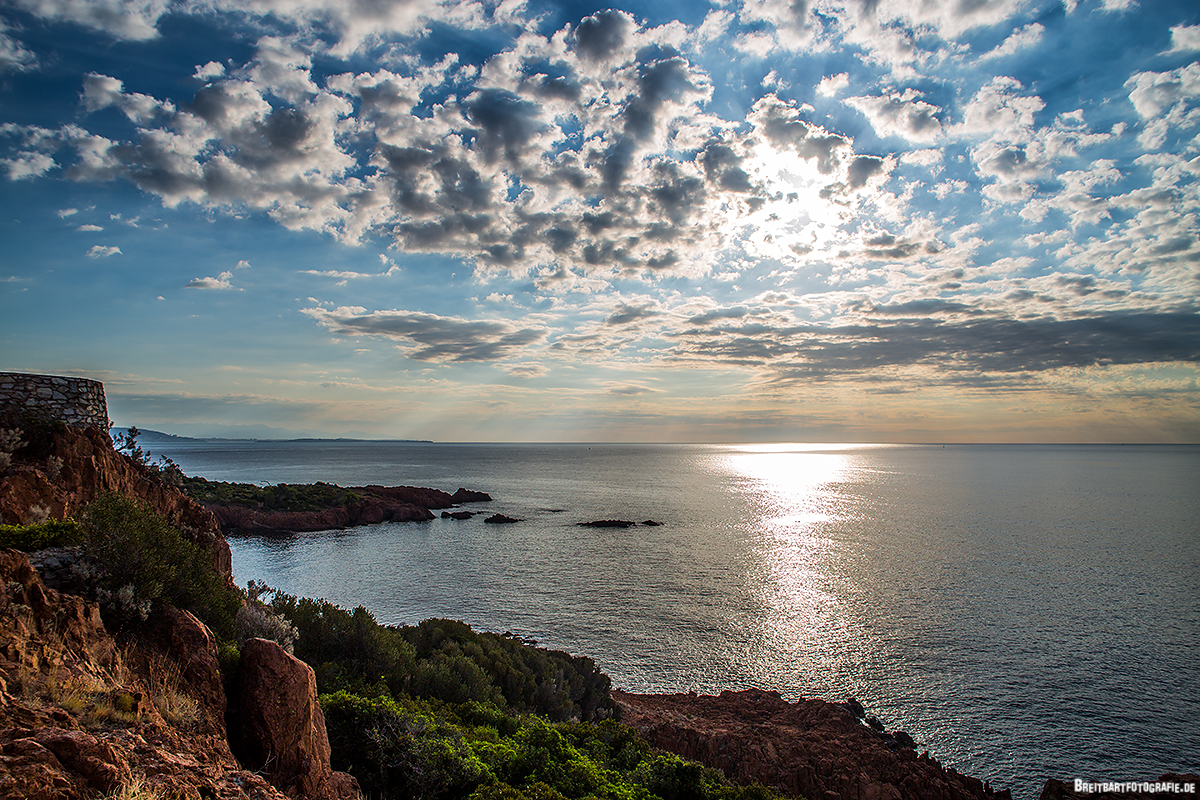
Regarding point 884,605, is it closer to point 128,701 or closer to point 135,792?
point 128,701

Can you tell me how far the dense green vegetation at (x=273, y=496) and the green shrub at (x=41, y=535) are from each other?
190 feet

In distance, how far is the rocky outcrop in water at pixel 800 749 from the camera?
51.6ft

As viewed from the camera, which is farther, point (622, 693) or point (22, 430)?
point (622, 693)

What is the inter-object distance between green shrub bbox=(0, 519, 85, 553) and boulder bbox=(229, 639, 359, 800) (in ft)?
10.3

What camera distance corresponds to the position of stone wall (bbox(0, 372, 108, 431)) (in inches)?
479

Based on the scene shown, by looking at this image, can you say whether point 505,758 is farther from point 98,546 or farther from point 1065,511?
point 1065,511

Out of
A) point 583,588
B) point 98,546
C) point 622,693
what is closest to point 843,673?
point 622,693

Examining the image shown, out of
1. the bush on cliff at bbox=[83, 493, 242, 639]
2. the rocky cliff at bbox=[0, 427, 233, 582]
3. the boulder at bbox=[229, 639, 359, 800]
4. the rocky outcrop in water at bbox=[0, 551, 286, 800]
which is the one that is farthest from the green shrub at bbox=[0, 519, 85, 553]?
the boulder at bbox=[229, 639, 359, 800]

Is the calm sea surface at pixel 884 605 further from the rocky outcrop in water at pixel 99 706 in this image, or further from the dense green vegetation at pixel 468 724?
the rocky outcrop in water at pixel 99 706

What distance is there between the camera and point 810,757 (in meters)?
17.0

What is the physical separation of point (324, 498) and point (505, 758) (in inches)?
2434

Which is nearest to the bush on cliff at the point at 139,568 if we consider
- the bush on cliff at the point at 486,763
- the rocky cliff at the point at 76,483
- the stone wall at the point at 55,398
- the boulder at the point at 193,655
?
the boulder at the point at 193,655

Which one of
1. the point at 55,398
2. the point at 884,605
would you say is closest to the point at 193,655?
the point at 55,398

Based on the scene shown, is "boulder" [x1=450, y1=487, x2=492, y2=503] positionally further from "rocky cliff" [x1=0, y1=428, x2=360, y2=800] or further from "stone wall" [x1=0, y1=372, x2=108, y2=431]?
"rocky cliff" [x1=0, y1=428, x2=360, y2=800]
